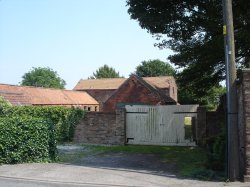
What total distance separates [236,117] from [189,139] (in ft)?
30.0

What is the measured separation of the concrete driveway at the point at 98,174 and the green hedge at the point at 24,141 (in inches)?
23.9

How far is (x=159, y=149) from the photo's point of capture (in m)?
19.0

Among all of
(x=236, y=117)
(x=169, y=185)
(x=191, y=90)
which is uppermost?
(x=191, y=90)

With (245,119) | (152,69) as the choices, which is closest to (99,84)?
(152,69)

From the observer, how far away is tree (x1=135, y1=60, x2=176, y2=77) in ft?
301

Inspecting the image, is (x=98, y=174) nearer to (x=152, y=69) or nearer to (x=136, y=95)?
(x=136, y=95)

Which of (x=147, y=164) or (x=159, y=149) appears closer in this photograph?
(x=147, y=164)

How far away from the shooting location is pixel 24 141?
14.5 metres

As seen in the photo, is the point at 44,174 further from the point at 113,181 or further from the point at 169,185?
the point at 169,185

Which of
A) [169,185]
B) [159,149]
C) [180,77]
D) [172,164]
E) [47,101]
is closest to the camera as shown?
[169,185]

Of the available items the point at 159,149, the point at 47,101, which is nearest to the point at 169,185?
the point at 159,149

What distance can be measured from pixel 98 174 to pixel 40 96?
31.7 metres

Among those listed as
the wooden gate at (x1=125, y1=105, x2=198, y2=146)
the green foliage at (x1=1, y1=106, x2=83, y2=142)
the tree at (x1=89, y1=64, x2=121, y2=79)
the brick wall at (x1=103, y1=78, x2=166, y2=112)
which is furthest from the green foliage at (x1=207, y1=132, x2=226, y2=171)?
the tree at (x1=89, y1=64, x2=121, y2=79)

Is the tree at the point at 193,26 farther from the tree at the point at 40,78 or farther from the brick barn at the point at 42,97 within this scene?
the tree at the point at 40,78
